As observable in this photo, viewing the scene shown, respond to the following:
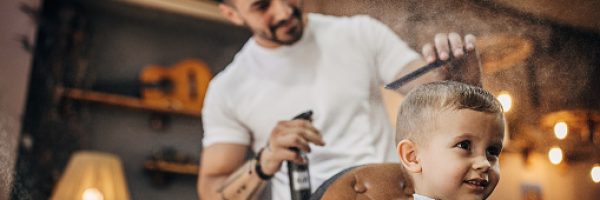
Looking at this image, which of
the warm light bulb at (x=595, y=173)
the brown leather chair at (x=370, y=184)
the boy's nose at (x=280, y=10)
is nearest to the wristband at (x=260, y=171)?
the brown leather chair at (x=370, y=184)

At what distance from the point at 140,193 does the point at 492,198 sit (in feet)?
4.59

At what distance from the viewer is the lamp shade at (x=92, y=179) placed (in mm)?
2602

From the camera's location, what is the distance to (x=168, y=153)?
106 inches

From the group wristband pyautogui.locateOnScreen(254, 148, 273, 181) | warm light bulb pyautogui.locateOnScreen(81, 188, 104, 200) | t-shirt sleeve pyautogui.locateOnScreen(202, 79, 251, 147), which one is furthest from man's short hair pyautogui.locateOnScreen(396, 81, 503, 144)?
warm light bulb pyautogui.locateOnScreen(81, 188, 104, 200)

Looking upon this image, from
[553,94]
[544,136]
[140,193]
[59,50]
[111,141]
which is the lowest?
[140,193]

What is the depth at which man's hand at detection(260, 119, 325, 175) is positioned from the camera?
2.13m

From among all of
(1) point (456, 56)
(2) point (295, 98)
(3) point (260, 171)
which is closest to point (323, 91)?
(2) point (295, 98)

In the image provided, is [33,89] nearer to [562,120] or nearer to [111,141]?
[111,141]

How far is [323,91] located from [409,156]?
55 cm

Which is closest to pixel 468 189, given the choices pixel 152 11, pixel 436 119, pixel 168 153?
pixel 436 119

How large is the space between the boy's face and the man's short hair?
19 millimetres

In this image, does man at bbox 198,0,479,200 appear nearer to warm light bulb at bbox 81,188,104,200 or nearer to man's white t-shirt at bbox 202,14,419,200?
man's white t-shirt at bbox 202,14,419,200

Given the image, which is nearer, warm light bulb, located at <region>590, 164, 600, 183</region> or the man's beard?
warm light bulb, located at <region>590, 164, 600, 183</region>

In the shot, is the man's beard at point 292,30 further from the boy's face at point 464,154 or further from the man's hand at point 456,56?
the boy's face at point 464,154
